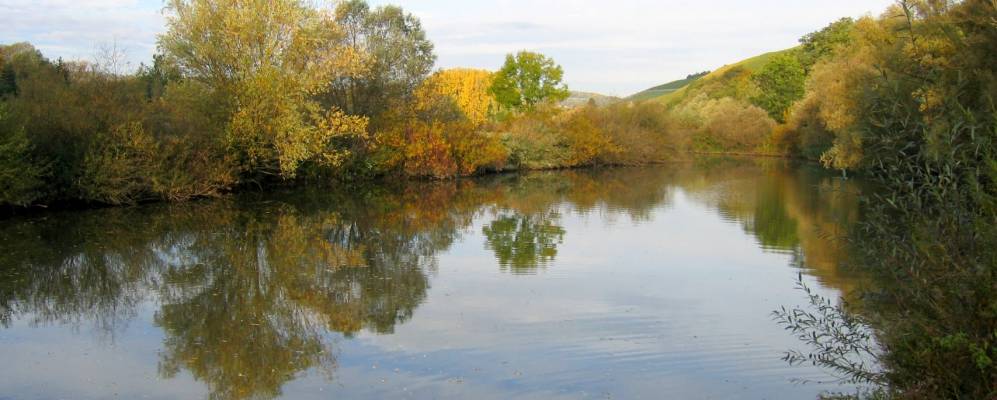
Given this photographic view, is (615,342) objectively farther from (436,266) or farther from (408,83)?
(408,83)

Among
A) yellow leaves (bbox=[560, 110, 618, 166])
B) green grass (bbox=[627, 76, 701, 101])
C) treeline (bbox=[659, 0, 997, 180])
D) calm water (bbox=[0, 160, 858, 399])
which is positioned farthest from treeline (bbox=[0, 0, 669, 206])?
green grass (bbox=[627, 76, 701, 101])

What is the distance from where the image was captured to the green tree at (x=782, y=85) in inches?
2458

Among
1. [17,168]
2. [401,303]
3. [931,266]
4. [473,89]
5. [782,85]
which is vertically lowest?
[401,303]

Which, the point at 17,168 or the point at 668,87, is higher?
the point at 668,87

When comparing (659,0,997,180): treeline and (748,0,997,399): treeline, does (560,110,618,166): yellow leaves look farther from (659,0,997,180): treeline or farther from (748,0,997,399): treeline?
(748,0,997,399): treeline

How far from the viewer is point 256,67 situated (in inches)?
931

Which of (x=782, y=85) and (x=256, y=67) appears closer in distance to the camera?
(x=256, y=67)

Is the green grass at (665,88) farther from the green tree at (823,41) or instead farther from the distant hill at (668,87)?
the green tree at (823,41)

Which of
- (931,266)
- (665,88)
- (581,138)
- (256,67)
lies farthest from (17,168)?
(665,88)

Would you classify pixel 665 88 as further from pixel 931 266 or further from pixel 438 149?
pixel 931 266

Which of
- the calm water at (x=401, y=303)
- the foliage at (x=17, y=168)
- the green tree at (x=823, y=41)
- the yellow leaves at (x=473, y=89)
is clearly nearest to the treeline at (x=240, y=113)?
the foliage at (x=17, y=168)

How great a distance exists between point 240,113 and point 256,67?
1840 millimetres

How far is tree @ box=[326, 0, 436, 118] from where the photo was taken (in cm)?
2897

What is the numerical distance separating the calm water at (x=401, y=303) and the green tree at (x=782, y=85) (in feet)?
149
